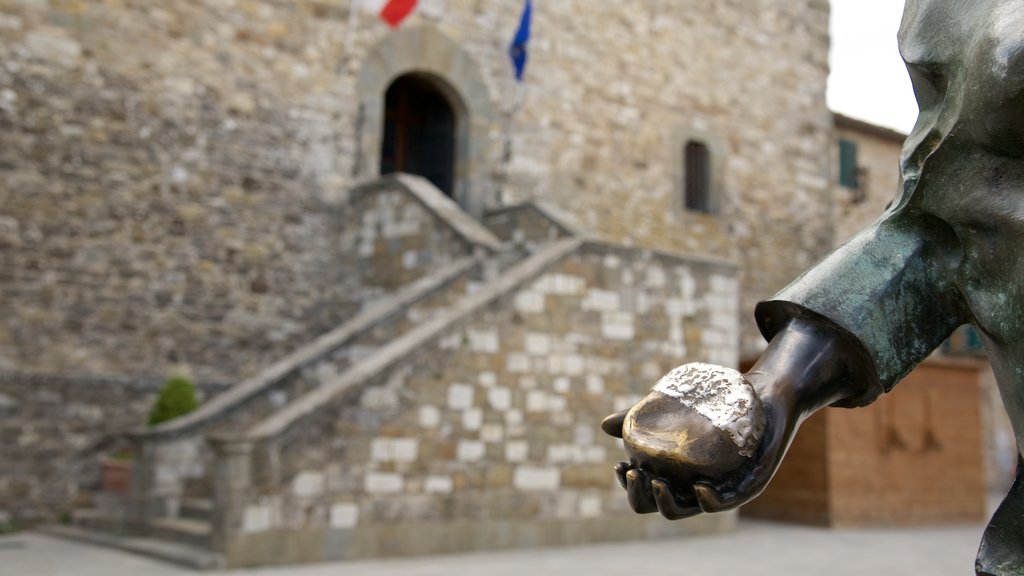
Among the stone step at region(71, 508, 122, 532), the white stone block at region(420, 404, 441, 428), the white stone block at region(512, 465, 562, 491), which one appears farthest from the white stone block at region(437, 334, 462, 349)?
the stone step at region(71, 508, 122, 532)

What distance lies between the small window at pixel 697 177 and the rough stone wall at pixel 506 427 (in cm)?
514

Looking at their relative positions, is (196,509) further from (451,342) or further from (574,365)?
(574,365)

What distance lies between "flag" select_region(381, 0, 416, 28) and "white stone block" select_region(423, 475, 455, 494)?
575cm

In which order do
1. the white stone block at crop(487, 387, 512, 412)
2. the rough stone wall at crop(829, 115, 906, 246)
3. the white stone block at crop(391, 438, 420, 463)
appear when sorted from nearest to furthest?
the white stone block at crop(391, 438, 420, 463), the white stone block at crop(487, 387, 512, 412), the rough stone wall at crop(829, 115, 906, 246)

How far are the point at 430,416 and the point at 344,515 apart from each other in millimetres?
1045

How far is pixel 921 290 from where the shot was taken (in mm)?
1452

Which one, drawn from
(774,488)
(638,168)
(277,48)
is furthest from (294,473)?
(638,168)

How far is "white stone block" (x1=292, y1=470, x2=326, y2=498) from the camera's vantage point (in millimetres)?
7207

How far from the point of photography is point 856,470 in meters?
11.5

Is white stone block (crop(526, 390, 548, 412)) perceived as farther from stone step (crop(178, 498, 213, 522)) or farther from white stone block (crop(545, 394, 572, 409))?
stone step (crop(178, 498, 213, 522))

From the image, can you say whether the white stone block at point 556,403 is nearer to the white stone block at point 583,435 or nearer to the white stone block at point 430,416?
the white stone block at point 583,435

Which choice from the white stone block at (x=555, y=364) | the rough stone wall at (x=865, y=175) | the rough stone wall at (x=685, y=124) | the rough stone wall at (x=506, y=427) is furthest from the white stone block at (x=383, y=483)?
the rough stone wall at (x=865, y=175)

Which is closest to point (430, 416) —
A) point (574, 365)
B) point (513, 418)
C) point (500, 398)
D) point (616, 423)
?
point (500, 398)

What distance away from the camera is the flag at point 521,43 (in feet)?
43.0
